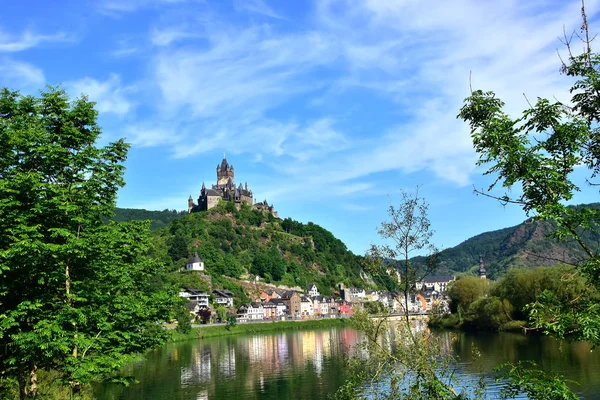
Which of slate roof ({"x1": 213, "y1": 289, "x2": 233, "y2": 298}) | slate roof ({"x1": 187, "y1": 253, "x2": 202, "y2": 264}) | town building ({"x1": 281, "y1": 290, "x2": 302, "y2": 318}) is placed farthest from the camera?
town building ({"x1": 281, "y1": 290, "x2": 302, "y2": 318})

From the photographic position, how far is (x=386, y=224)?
17812 millimetres

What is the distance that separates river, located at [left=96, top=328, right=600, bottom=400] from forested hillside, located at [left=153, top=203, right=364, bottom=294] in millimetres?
83253

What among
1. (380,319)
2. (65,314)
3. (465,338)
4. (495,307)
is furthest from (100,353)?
(495,307)

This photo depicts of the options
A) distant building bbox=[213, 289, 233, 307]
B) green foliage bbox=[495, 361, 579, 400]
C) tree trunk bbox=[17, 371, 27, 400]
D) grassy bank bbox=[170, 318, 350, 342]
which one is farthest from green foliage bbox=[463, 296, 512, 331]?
distant building bbox=[213, 289, 233, 307]

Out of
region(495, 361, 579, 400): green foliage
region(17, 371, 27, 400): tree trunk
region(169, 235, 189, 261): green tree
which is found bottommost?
region(17, 371, 27, 400): tree trunk

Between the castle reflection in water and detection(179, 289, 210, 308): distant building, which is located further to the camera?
detection(179, 289, 210, 308): distant building

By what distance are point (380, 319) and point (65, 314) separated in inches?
445

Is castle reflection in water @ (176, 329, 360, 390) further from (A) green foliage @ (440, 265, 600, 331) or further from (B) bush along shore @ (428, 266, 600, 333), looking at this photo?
(A) green foliage @ (440, 265, 600, 331)

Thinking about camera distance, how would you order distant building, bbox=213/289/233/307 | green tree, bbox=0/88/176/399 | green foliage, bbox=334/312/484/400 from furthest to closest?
distant building, bbox=213/289/233/307
green tree, bbox=0/88/176/399
green foliage, bbox=334/312/484/400

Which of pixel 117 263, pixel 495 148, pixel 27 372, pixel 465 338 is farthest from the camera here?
pixel 465 338

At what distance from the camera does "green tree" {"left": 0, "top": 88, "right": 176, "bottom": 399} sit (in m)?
17.8

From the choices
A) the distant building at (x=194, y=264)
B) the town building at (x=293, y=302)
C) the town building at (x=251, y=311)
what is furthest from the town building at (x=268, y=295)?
the distant building at (x=194, y=264)

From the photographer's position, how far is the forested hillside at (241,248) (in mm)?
150125

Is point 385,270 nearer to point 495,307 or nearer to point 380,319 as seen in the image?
point 380,319
